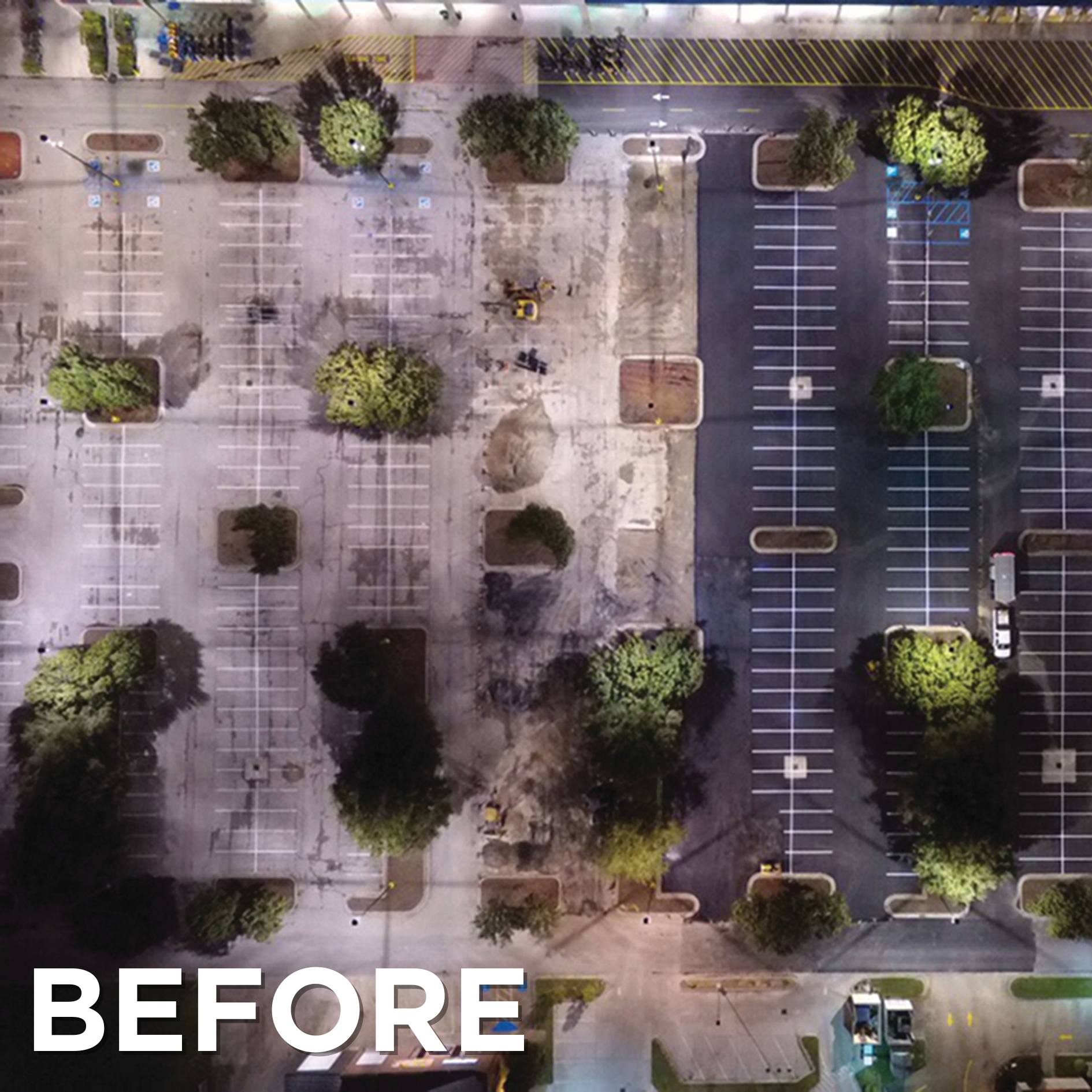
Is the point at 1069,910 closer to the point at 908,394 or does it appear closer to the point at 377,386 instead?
the point at 908,394

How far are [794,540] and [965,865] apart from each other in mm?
11789

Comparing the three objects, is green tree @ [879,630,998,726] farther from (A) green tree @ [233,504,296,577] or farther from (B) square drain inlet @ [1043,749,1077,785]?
(A) green tree @ [233,504,296,577]

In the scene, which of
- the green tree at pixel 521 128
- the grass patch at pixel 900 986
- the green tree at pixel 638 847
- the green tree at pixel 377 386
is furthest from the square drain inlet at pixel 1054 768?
the green tree at pixel 521 128

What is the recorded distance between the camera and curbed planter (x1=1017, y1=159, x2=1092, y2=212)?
29609 mm

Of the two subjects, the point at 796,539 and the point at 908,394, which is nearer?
the point at 908,394

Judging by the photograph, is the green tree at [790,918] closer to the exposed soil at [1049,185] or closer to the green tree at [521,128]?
the exposed soil at [1049,185]

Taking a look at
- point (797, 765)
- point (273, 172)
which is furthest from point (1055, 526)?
point (273, 172)

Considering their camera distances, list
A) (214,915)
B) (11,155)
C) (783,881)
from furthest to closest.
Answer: (11,155) → (783,881) → (214,915)

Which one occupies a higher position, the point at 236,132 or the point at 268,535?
the point at 236,132

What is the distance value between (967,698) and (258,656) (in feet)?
79.3

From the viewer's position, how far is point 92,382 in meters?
28.1

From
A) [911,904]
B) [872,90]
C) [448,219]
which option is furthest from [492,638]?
[872,90]

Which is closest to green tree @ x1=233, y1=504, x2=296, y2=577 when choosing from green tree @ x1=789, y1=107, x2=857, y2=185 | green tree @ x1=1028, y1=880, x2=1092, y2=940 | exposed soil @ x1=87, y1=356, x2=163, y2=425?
exposed soil @ x1=87, y1=356, x2=163, y2=425

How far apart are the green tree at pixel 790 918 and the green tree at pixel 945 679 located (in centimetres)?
708
